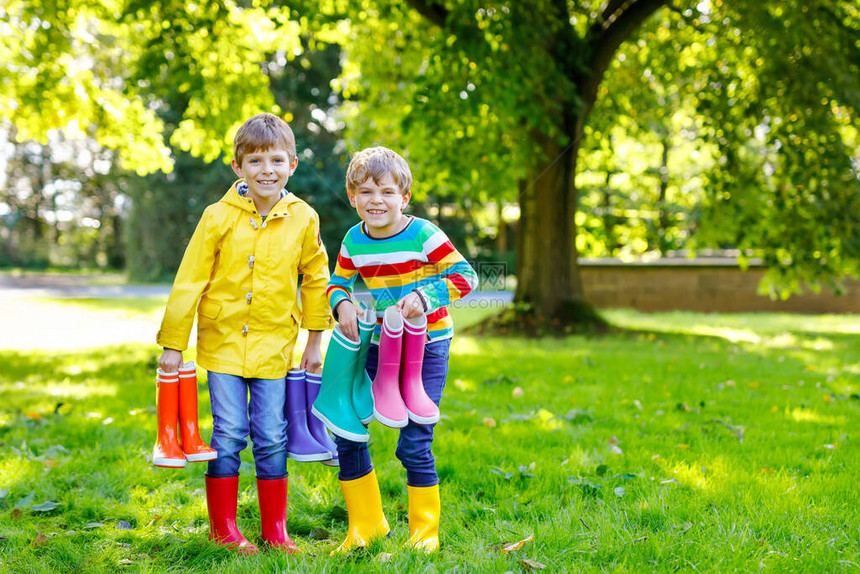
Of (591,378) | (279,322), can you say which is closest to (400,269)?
(279,322)

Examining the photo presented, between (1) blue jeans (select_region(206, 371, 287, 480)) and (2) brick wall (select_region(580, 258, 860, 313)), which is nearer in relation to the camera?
(1) blue jeans (select_region(206, 371, 287, 480))

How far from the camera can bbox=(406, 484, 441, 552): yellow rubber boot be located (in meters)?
2.59

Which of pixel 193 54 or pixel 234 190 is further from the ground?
pixel 193 54

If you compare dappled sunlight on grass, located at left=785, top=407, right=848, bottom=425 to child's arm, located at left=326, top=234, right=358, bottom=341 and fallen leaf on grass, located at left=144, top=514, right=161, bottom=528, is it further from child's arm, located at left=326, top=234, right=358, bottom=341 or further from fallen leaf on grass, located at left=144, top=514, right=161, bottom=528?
fallen leaf on grass, located at left=144, top=514, right=161, bottom=528

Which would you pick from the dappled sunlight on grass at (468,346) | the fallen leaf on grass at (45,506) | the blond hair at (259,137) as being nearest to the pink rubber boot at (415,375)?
the blond hair at (259,137)

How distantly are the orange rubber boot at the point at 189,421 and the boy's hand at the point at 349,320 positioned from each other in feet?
1.87

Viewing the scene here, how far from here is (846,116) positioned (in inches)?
361

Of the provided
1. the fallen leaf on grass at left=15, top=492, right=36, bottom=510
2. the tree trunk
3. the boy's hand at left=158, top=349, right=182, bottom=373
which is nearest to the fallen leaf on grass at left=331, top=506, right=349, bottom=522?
the boy's hand at left=158, top=349, right=182, bottom=373

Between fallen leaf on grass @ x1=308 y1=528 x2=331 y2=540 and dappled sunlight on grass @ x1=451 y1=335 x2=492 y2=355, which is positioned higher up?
dappled sunlight on grass @ x1=451 y1=335 x2=492 y2=355

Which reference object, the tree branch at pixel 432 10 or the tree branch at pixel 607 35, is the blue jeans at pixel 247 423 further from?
the tree branch at pixel 607 35

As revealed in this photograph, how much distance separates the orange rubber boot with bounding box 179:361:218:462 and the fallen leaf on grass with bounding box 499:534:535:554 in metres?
1.13

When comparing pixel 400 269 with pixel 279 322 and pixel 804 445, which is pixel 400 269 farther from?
pixel 804 445

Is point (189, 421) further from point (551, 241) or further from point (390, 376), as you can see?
point (551, 241)

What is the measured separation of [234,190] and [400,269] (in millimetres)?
742
